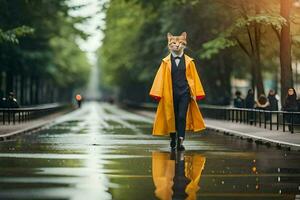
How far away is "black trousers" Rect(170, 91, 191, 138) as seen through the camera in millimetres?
18109

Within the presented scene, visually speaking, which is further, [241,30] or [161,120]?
[241,30]

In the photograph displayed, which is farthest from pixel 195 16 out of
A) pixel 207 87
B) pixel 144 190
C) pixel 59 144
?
pixel 144 190

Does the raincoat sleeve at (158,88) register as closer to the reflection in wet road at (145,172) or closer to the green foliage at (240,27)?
the reflection in wet road at (145,172)

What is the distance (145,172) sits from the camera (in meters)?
12.7

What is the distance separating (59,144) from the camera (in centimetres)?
2019

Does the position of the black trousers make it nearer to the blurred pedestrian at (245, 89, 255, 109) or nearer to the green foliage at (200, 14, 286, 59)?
the green foliage at (200, 14, 286, 59)

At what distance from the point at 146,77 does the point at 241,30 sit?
71.7ft

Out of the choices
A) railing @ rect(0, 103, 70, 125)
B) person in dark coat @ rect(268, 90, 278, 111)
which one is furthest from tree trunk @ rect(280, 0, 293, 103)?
railing @ rect(0, 103, 70, 125)

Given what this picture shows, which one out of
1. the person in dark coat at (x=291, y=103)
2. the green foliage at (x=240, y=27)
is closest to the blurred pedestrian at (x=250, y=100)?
the green foliage at (x=240, y=27)

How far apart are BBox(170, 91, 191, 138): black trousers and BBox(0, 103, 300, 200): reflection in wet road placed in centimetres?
56

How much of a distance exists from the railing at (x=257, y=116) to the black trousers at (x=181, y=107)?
773 cm

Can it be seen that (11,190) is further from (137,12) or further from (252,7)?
(137,12)

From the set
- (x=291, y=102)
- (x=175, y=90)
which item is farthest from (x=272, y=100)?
(x=175, y=90)

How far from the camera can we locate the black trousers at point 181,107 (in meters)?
18.1
